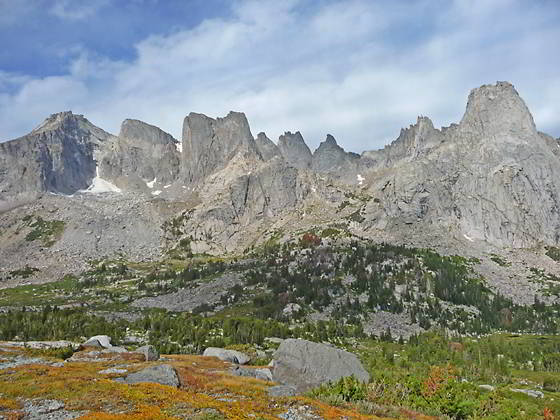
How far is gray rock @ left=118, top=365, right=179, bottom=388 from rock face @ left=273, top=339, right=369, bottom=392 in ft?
50.0

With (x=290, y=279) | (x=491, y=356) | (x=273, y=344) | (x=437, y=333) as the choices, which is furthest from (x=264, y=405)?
(x=290, y=279)

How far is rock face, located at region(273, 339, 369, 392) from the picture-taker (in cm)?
5391

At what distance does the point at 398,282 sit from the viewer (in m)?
195

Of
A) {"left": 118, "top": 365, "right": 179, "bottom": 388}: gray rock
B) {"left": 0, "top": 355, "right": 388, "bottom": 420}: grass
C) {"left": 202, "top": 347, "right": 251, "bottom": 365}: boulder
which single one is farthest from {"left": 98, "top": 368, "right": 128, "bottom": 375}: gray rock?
{"left": 202, "top": 347, "right": 251, "bottom": 365}: boulder

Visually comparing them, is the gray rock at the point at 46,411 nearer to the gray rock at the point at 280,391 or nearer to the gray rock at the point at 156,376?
the gray rock at the point at 156,376

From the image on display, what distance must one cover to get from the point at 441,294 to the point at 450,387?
15211 centimetres

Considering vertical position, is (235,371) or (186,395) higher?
(186,395)

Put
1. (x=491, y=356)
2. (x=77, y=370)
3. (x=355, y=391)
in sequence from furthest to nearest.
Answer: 1. (x=491, y=356)
2. (x=77, y=370)
3. (x=355, y=391)

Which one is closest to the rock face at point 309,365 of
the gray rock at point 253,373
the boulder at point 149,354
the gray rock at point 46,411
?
the gray rock at point 253,373

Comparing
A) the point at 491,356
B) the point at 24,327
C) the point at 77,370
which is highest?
the point at 77,370

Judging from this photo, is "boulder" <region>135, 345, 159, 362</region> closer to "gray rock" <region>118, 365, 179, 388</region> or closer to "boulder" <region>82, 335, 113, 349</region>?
"boulder" <region>82, 335, 113, 349</region>

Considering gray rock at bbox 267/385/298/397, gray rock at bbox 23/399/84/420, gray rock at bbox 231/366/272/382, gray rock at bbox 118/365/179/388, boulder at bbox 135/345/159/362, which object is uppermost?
gray rock at bbox 23/399/84/420

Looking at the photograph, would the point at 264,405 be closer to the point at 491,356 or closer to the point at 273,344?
the point at 273,344

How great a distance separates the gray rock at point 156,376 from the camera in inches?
1638
